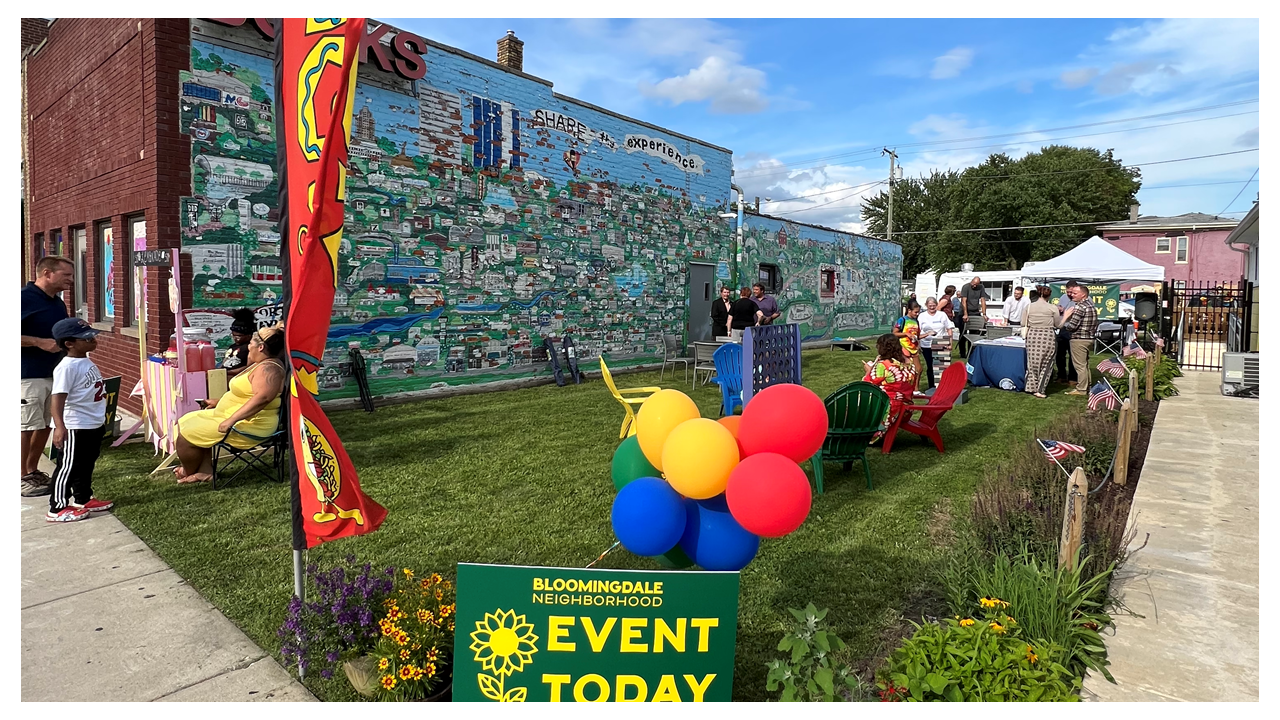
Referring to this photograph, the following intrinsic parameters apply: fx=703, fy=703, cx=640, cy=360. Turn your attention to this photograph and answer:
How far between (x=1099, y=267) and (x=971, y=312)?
11.9ft

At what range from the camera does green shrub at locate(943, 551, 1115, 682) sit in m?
3.23

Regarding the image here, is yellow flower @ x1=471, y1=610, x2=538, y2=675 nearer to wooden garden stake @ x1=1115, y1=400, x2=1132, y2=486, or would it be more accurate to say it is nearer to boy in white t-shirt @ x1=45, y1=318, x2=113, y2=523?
boy in white t-shirt @ x1=45, y1=318, x2=113, y2=523

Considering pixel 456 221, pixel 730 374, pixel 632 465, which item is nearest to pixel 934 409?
pixel 730 374

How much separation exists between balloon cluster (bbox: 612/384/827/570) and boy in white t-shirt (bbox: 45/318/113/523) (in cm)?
436

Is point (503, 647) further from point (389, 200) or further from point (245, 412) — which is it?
point (389, 200)

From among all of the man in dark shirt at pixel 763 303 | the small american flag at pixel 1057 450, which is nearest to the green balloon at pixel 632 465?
the small american flag at pixel 1057 450

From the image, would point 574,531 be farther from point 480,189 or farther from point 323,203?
point 480,189

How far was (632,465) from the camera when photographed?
337 cm

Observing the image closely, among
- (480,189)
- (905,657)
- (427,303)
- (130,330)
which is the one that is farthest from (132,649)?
(480,189)

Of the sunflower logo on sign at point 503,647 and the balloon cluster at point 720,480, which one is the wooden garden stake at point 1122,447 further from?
the sunflower logo on sign at point 503,647

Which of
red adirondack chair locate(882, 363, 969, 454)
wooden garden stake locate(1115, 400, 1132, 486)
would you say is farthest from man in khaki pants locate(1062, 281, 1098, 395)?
wooden garden stake locate(1115, 400, 1132, 486)

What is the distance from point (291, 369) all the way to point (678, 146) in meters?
13.6

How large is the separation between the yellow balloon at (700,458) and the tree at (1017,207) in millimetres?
49766

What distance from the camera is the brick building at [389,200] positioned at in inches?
316
